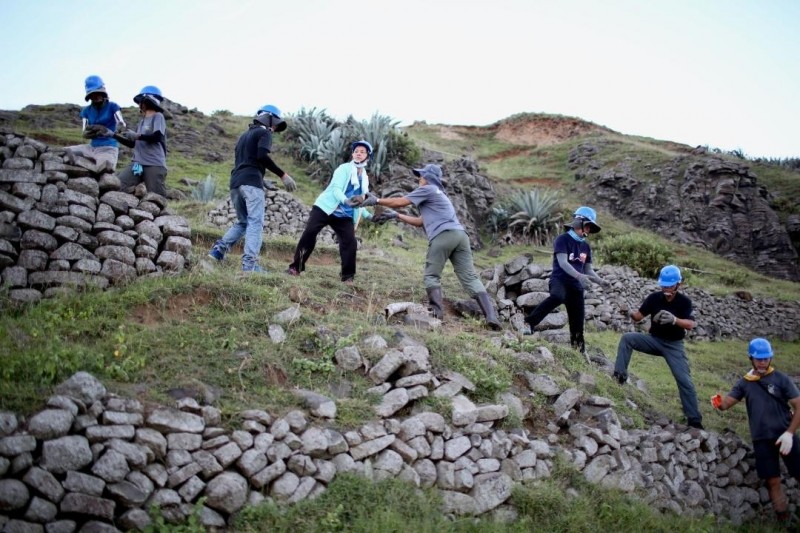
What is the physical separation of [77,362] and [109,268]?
1.69 metres

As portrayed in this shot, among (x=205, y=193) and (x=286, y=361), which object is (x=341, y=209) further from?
(x=205, y=193)

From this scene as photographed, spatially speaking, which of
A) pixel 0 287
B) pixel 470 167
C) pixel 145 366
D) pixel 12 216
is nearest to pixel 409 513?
pixel 145 366

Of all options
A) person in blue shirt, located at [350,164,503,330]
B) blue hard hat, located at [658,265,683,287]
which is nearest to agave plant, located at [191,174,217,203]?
person in blue shirt, located at [350,164,503,330]

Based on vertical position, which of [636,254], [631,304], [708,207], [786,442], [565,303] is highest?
[708,207]

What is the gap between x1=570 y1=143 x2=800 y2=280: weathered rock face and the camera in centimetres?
2112

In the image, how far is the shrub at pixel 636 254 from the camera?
49.6 ft

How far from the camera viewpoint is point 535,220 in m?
18.1

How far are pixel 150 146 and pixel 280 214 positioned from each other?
21.7ft

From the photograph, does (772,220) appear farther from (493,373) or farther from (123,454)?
(123,454)

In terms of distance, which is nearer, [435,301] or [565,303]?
[435,301]

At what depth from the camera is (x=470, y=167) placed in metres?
20.4

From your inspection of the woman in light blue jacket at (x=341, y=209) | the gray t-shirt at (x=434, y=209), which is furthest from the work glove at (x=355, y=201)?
the gray t-shirt at (x=434, y=209)

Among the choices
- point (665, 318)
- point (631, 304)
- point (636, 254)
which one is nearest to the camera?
point (665, 318)

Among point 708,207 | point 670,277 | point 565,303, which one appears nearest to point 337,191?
point 565,303
